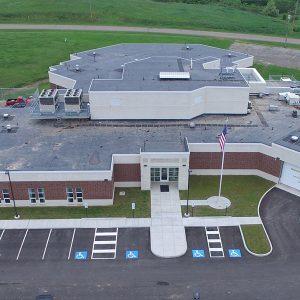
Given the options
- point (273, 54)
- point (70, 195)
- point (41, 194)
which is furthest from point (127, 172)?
point (273, 54)

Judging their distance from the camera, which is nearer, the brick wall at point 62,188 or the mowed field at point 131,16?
the brick wall at point 62,188

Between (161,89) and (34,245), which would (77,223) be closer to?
(34,245)

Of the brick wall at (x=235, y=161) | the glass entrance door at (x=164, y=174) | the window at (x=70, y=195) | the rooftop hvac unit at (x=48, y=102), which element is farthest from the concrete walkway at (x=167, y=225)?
the rooftop hvac unit at (x=48, y=102)

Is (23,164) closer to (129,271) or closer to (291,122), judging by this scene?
(129,271)

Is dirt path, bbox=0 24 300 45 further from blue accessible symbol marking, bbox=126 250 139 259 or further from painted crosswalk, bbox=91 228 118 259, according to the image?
blue accessible symbol marking, bbox=126 250 139 259

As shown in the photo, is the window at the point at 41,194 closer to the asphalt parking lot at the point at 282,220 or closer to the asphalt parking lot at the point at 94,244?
the asphalt parking lot at the point at 94,244
